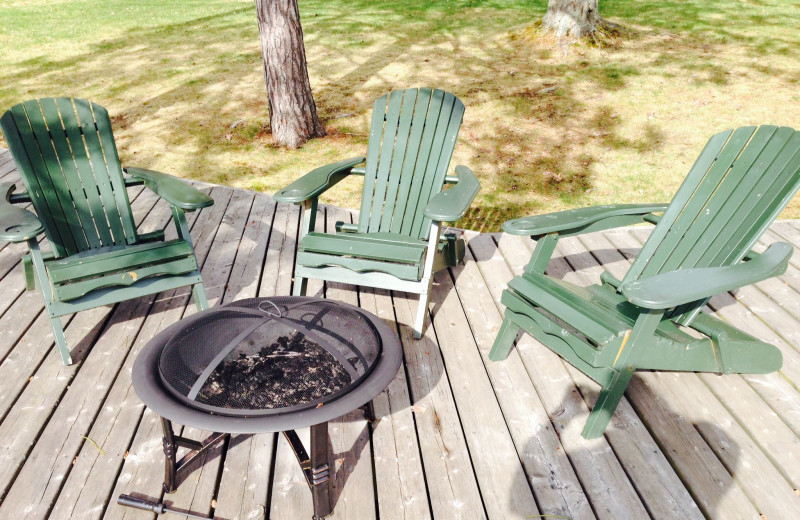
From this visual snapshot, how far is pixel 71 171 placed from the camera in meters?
2.60

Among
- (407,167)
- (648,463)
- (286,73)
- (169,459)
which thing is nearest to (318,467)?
(169,459)

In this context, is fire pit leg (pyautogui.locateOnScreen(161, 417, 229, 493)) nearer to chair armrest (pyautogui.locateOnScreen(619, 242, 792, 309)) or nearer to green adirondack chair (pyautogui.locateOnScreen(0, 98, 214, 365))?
green adirondack chair (pyautogui.locateOnScreen(0, 98, 214, 365))

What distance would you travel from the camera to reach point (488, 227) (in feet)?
13.5

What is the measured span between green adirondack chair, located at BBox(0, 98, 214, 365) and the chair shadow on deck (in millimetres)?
1725

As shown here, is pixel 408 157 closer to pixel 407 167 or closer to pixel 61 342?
pixel 407 167

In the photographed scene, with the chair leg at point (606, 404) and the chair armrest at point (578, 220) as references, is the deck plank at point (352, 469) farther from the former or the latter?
the chair armrest at point (578, 220)

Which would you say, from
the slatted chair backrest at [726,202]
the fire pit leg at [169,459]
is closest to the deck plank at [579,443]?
the slatted chair backrest at [726,202]

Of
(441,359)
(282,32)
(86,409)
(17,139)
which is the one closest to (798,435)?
(441,359)

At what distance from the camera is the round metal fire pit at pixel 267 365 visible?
144 cm

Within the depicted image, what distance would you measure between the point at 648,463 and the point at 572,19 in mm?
6966

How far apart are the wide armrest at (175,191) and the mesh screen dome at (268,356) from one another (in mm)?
723

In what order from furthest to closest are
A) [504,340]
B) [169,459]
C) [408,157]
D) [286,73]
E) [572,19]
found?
1. [572,19]
2. [286,73]
3. [408,157]
4. [504,340]
5. [169,459]

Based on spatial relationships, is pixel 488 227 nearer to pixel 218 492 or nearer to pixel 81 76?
pixel 218 492

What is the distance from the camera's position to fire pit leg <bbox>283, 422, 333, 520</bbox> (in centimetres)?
159
